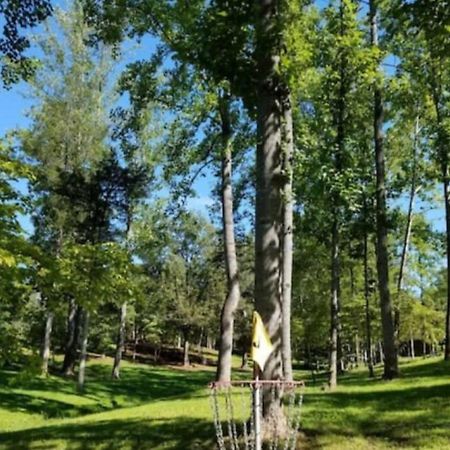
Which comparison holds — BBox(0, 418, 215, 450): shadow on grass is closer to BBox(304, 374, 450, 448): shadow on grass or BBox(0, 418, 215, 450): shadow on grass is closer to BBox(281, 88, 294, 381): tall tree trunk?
BBox(304, 374, 450, 448): shadow on grass

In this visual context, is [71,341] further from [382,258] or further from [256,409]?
[256,409]

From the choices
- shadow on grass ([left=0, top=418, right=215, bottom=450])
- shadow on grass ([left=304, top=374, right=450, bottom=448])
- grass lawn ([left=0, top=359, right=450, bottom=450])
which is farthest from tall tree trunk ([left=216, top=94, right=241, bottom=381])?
shadow on grass ([left=0, top=418, right=215, bottom=450])

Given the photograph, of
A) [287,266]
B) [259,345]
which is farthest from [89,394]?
[259,345]

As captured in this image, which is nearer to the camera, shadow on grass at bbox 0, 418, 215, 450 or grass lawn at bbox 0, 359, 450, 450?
grass lawn at bbox 0, 359, 450, 450

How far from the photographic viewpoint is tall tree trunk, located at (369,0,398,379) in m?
13.3

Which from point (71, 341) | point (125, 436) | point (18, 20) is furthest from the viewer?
point (71, 341)

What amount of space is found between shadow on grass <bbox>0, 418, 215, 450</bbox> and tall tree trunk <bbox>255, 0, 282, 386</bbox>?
1794 millimetres

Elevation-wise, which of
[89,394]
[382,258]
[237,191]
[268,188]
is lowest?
[89,394]

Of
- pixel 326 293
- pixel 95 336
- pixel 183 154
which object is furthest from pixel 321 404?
pixel 95 336

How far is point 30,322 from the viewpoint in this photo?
34.2 m

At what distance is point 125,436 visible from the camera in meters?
9.12

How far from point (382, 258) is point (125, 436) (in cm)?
750

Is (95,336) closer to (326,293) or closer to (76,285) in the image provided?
(326,293)

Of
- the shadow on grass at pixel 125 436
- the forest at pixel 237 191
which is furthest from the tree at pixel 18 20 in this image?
the shadow on grass at pixel 125 436
